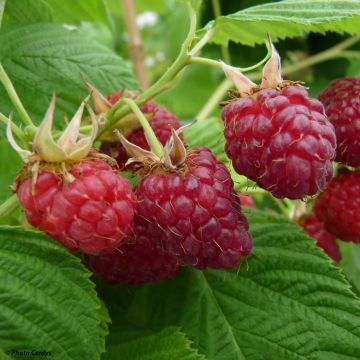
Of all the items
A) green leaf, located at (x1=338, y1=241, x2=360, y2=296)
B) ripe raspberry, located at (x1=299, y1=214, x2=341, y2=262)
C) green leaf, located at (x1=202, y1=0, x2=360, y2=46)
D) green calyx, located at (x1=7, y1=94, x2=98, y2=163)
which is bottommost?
green leaf, located at (x1=338, y1=241, x2=360, y2=296)

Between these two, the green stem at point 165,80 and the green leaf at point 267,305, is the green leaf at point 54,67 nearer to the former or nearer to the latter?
the green stem at point 165,80

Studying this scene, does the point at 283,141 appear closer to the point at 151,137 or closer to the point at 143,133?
the point at 151,137

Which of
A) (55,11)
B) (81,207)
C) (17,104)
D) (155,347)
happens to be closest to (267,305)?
(155,347)

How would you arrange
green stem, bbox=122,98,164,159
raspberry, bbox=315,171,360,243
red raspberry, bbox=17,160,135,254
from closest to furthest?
1. red raspberry, bbox=17,160,135,254
2. green stem, bbox=122,98,164,159
3. raspberry, bbox=315,171,360,243

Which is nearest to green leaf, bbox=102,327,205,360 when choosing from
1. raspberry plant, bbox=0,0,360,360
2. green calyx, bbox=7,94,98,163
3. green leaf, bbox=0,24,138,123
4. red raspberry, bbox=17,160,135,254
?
raspberry plant, bbox=0,0,360,360

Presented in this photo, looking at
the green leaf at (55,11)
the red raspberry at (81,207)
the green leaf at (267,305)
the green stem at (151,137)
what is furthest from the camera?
the green leaf at (55,11)

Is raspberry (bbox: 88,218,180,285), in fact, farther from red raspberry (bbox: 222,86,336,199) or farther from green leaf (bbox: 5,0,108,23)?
green leaf (bbox: 5,0,108,23)

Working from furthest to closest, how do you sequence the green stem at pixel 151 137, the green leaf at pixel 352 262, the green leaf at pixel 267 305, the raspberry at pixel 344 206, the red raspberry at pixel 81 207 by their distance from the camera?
the green leaf at pixel 352 262, the raspberry at pixel 344 206, the green leaf at pixel 267 305, the green stem at pixel 151 137, the red raspberry at pixel 81 207

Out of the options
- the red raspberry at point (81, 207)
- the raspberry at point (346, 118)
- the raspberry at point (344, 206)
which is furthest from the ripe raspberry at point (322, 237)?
the red raspberry at point (81, 207)
